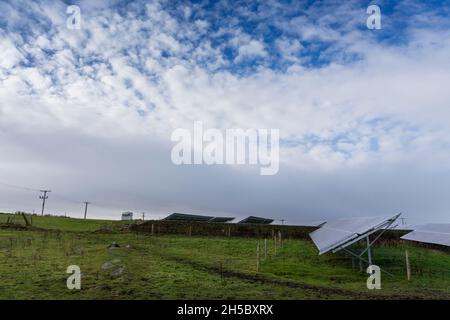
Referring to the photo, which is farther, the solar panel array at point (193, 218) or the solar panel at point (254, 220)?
the solar panel at point (254, 220)

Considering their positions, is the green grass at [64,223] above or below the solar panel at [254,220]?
below

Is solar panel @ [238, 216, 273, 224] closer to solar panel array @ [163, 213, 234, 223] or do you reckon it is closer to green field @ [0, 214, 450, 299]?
solar panel array @ [163, 213, 234, 223]

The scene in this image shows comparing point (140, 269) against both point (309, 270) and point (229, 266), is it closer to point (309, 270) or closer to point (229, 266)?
point (229, 266)

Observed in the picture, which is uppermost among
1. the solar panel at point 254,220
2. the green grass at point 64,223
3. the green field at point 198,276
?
the solar panel at point 254,220

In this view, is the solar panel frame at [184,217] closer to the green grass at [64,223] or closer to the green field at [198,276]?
the green grass at [64,223]

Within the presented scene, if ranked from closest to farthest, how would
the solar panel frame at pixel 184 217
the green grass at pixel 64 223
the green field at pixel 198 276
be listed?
1. the green field at pixel 198 276
2. the green grass at pixel 64 223
3. the solar panel frame at pixel 184 217

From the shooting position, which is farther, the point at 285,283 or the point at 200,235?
the point at 200,235

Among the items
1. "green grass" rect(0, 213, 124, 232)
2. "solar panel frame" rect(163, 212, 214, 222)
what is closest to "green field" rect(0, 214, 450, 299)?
"green grass" rect(0, 213, 124, 232)

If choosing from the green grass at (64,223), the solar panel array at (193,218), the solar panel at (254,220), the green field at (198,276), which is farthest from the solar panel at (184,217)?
the green field at (198,276)

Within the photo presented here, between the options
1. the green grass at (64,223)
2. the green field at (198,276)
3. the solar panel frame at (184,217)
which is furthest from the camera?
the solar panel frame at (184,217)
